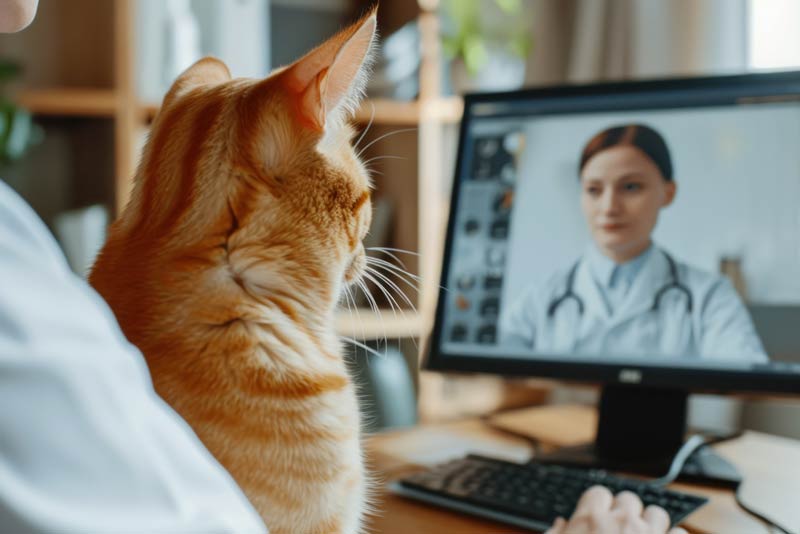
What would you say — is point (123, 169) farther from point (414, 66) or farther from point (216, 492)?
point (216, 492)

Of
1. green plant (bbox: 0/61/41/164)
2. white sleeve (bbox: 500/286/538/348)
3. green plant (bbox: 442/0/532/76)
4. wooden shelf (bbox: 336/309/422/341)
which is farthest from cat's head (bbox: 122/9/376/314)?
green plant (bbox: 442/0/532/76)

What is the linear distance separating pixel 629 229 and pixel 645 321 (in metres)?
0.11

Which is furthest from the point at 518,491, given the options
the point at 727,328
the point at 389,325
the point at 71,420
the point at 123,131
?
the point at 123,131

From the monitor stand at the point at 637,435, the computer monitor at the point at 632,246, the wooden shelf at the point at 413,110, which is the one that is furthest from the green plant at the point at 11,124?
the monitor stand at the point at 637,435

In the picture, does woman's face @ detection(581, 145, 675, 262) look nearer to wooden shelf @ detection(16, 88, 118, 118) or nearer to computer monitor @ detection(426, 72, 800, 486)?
computer monitor @ detection(426, 72, 800, 486)

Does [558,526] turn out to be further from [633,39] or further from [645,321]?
[633,39]

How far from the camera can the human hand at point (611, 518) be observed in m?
0.57

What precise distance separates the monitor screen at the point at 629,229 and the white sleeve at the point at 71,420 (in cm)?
70

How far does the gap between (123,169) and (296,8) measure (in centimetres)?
71

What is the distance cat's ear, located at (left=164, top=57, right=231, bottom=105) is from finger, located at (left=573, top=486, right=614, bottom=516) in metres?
0.46

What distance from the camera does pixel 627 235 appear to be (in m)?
0.92

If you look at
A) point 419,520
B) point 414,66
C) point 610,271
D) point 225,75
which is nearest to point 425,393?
point 414,66

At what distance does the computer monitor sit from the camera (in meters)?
0.86

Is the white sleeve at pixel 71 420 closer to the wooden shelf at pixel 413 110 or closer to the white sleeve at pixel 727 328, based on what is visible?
the white sleeve at pixel 727 328
